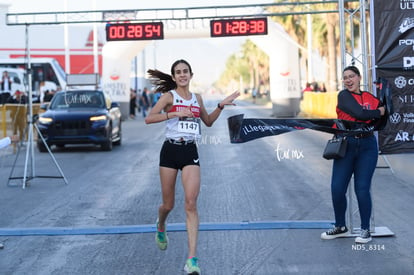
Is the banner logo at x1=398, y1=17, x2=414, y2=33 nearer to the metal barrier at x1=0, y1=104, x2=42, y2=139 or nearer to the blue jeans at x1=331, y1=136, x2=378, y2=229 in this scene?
the blue jeans at x1=331, y1=136, x2=378, y2=229

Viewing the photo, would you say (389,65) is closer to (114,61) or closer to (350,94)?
(350,94)

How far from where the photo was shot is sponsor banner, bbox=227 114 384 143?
23.7 ft

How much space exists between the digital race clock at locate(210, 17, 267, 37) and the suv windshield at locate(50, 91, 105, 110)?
924 cm

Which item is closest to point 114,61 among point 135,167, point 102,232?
point 135,167

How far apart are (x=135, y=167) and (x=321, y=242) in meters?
8.63

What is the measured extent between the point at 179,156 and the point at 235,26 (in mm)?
23107

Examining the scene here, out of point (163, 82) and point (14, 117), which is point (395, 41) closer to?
point (163, 82)

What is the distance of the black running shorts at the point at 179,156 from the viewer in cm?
639

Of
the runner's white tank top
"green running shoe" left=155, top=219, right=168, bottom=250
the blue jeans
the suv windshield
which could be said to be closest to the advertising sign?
the blue jeans

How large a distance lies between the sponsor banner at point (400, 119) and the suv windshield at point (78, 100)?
1348 centimetres

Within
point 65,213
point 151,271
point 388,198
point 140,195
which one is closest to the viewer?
point 151,271

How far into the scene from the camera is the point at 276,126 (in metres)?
7.34

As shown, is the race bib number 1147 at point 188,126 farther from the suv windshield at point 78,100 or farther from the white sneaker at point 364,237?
the suv windshield at point 78,100

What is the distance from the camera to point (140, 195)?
37.2ft
